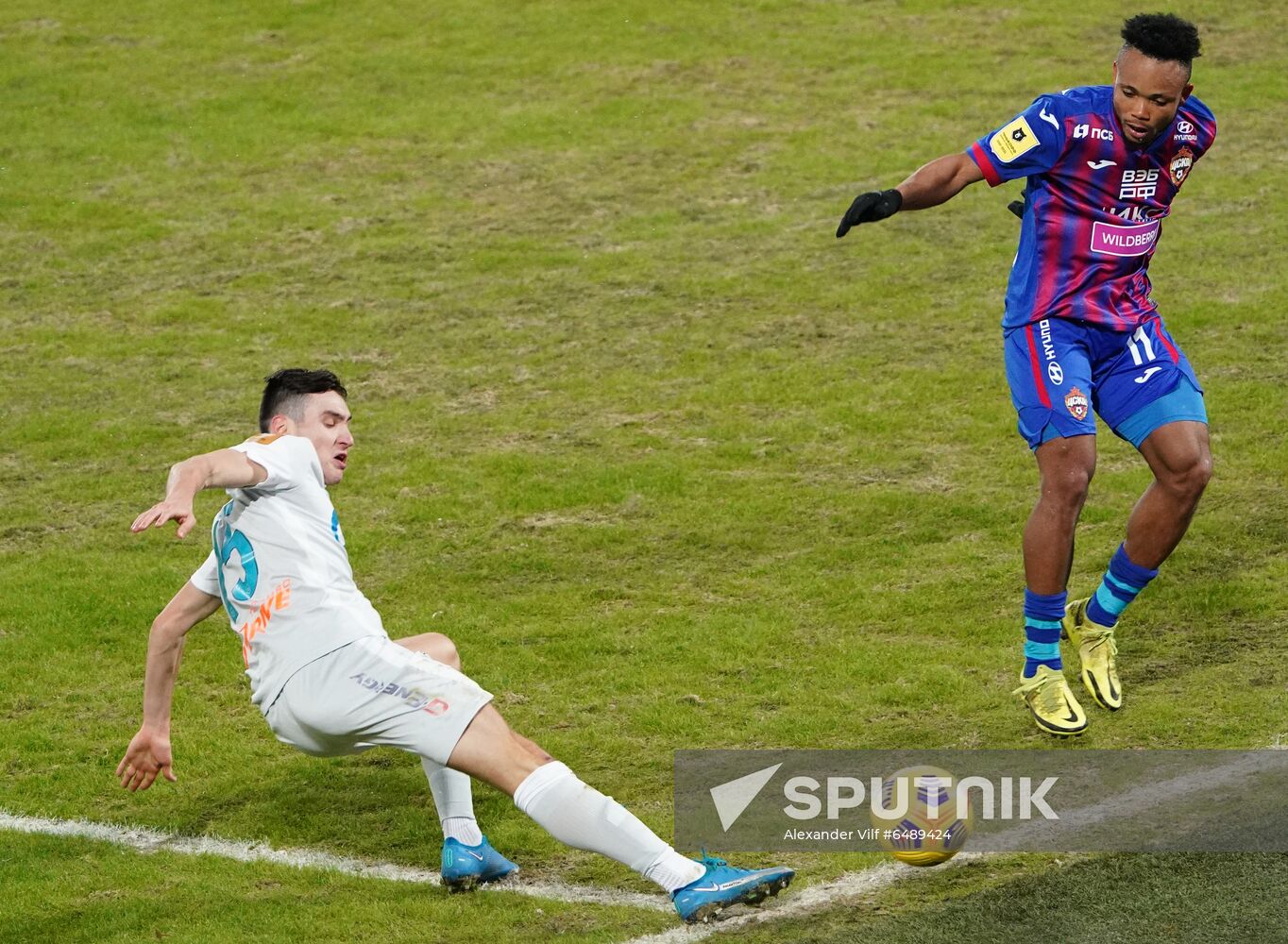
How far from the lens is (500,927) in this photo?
5.20 meters

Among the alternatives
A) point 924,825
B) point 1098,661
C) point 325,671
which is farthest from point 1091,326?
point 325,671

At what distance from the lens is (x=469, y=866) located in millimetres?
5496

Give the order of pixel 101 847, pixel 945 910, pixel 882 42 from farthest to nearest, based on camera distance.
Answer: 1. pixel 882 42
2. pixel 101 847
3. pixel 945 910

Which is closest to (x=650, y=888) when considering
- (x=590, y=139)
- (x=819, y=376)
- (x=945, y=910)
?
(x=945, y=910)

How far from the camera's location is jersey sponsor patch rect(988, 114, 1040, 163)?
21.1 feet

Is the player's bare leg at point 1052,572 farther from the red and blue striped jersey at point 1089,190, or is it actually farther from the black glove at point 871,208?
the black glove at point 871,208

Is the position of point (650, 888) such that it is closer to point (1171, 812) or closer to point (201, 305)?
point (1171, 812)

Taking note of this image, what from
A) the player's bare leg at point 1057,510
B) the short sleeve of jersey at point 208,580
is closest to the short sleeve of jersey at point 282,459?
the short sleeve of jersey at point 208,580

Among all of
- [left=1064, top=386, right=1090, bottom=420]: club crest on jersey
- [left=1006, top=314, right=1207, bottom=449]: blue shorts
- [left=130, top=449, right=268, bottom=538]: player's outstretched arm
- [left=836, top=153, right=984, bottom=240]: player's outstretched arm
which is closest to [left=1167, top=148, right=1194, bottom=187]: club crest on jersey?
[left=1006, top=314, right=1207, bottom=449]: blue shorts

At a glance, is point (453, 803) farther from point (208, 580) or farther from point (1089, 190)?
point (1089, 190)

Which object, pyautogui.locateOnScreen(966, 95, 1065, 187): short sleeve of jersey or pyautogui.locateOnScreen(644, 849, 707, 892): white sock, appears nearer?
pyautogui.locateOnScreen(644, 849, 707, 892): white sock

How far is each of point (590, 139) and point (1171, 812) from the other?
38.3 feet

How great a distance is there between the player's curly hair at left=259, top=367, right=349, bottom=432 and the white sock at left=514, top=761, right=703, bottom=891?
1.52 m

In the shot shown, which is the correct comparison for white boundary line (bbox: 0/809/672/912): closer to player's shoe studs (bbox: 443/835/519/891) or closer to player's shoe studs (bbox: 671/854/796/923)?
player's shoe studs (bbox: 443/835/519/891)
